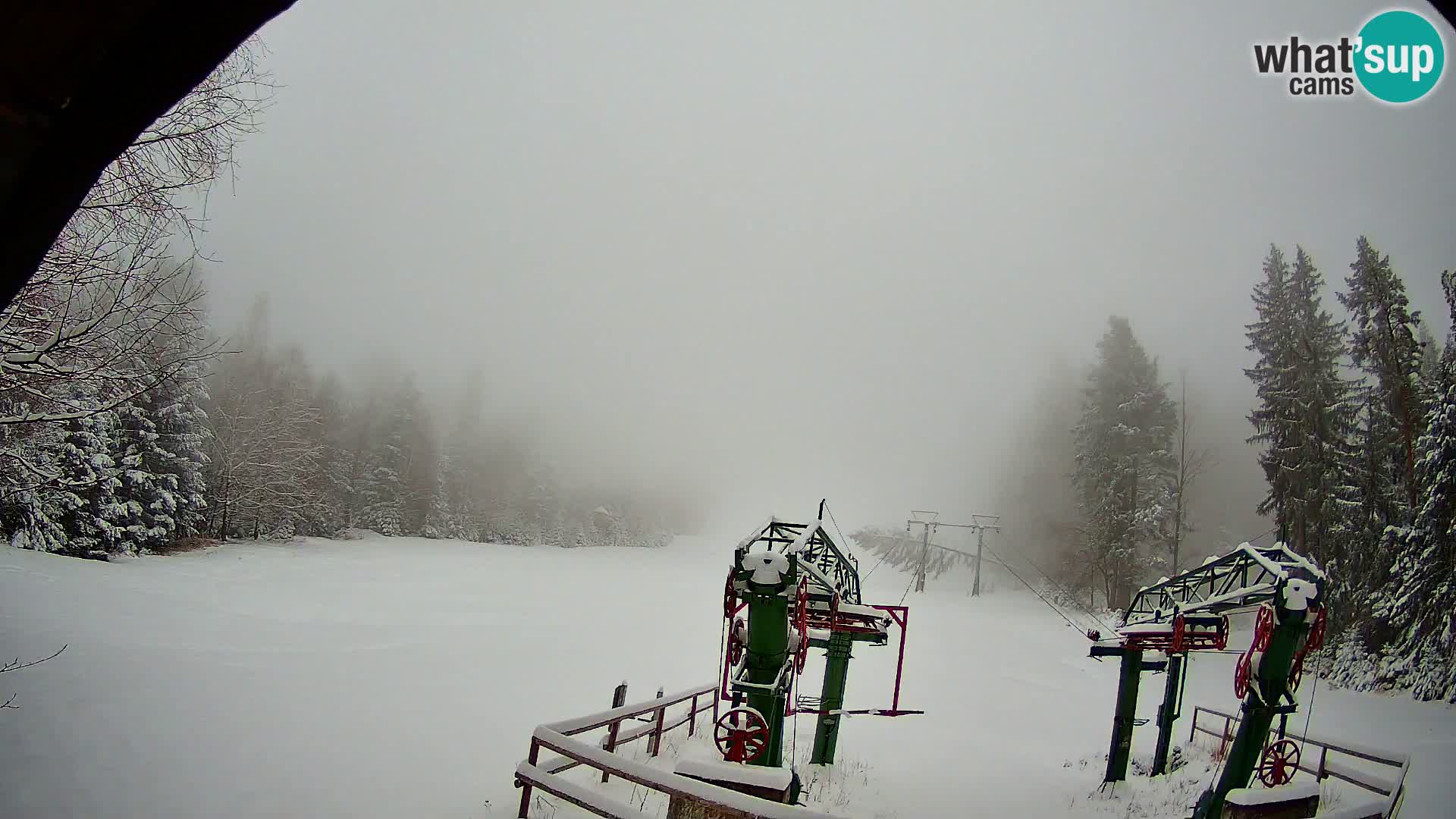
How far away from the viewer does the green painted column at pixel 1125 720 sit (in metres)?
13.6

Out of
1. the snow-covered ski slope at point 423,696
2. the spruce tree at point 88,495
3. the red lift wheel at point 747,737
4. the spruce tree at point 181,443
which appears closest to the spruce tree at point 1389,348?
the snow-covered ski slope at point 423,696

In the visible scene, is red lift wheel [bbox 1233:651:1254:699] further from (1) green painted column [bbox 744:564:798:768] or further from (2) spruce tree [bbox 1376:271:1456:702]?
(2) spruce tree [bbox 1376:271:1456:702]

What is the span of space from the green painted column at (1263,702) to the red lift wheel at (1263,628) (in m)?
0.08

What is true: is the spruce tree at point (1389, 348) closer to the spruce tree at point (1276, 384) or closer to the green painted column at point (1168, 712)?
the spruce tree at point (1276, 384)

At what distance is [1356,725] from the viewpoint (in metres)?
15.1

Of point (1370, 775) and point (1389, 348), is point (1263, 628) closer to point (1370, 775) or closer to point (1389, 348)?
point (1370, 775)

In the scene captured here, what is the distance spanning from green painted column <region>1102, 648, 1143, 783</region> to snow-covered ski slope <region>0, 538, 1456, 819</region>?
1.59 ft

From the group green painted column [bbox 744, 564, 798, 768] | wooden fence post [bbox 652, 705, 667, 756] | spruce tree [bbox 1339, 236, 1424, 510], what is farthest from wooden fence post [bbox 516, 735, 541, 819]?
spruce tree [bbox 1339, 236, 1424, 510]

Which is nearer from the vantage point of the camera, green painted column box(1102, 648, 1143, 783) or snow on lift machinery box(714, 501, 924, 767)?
snow on lift machinery box(714, 501, 924, 767)

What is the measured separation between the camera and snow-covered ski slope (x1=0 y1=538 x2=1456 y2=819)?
8805 mm

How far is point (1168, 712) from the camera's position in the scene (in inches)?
536

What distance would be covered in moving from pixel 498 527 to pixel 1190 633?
45651 mm

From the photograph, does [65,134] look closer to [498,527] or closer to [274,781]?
[274,781]

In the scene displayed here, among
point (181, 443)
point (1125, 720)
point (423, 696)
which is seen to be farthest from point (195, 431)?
point (1125, 720)
